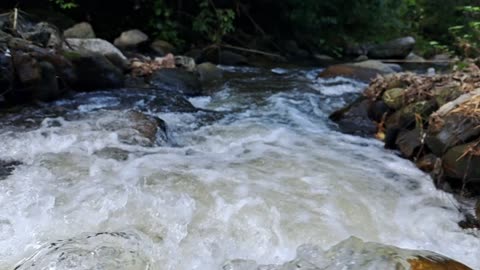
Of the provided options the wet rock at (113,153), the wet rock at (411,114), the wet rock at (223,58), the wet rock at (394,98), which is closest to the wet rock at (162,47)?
the wet rock at (223,58)

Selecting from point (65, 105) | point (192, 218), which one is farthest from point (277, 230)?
point (65, 105)

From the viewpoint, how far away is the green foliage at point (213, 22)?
9594mm

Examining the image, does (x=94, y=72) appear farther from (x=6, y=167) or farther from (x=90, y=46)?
(x=6, y=167)

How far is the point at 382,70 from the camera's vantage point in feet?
26.5

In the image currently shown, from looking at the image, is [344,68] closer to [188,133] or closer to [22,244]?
[188,133]

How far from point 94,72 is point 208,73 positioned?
2.24 m

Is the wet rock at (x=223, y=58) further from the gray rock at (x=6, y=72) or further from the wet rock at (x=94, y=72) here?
the gray rock at (x=6, y=72)

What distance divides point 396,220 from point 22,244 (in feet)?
6.76

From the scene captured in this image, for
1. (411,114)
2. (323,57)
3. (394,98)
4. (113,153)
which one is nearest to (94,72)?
(113,153)

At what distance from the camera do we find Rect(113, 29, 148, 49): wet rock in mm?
8578

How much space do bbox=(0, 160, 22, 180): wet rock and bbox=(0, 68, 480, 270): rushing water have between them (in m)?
0.06

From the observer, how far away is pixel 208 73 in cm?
738

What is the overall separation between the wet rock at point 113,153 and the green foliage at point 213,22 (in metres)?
6.48

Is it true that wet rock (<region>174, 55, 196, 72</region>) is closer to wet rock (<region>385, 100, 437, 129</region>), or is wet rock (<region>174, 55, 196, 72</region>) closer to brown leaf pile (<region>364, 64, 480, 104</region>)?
brown leaf pile (<region>364, 64, 480, 104</region>)
